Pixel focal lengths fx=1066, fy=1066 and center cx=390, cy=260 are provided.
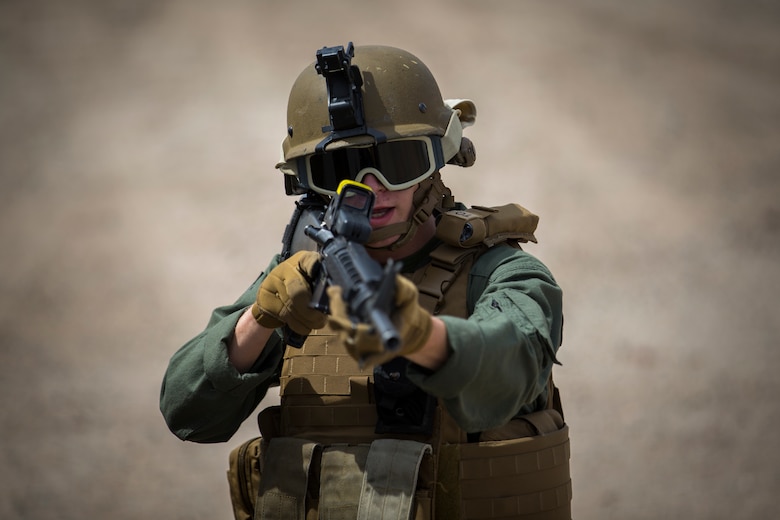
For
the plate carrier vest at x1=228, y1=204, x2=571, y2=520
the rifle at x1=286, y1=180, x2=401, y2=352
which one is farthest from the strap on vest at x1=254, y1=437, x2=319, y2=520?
the rifle at x1=286, y1=180, x2=401, y2=352

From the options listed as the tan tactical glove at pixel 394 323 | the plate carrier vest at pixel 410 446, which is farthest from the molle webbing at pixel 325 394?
the tan tactical glove at pixel 394 323

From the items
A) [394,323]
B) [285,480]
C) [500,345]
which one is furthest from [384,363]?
[394,323]

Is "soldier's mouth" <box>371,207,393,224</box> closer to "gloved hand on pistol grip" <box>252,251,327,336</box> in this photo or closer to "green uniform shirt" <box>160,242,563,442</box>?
"green uniform shirt" <box>160,242,563,442</box>

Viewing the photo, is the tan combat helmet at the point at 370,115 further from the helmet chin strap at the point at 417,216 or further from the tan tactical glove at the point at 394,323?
the tan tactical glove at the point at 394,323

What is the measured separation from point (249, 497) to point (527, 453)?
2.85ft

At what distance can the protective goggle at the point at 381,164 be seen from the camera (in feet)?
9.59

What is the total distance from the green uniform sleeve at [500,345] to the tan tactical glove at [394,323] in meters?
0.15

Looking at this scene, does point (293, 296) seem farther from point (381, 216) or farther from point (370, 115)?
point (370, 115)

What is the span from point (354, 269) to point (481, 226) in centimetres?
81

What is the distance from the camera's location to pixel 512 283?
2754mm

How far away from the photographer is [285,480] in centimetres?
300

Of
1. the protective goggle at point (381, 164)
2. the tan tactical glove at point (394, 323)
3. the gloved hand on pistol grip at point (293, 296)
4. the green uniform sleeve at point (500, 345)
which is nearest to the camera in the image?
the tan tactical glove at point (394, 323)

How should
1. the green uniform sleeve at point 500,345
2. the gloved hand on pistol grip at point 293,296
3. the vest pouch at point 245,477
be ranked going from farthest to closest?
the vest pouch at point 245,477 < the gloved hand on pistol grip at point 293,296 < the green uniform sleeve at point 500,345

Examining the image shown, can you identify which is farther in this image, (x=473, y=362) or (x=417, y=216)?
(x=417, y=216)
